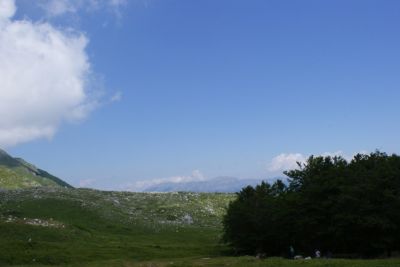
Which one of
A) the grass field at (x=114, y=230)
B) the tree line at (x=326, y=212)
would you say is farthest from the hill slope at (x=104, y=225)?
the tree line at (x=326, y=212)

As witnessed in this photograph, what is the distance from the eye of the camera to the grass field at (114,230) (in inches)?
2608

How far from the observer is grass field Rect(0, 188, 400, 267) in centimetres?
6625

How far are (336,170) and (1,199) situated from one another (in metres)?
102

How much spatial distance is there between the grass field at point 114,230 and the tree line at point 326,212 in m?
7.18

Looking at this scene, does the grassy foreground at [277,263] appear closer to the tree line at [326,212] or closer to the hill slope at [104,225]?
the hill slope at [104,225]

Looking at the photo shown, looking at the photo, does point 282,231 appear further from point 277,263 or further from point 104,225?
point 104,225

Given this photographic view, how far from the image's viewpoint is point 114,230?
118438 millimetres

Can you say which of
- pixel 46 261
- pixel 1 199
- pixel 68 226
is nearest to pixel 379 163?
pixel 46 261

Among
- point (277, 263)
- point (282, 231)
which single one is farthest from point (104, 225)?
point (277, 263)

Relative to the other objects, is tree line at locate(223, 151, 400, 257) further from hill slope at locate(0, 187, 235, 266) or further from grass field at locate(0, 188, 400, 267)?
hill slope at locate(0, 187, 235, 266)

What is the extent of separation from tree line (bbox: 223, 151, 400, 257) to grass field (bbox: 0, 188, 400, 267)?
23.6ft

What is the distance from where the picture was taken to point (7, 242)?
74250 millimetres

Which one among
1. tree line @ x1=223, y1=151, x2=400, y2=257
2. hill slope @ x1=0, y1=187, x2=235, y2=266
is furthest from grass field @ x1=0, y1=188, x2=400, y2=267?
tree line @ x1=223, y1=151, x2=400, y2=257

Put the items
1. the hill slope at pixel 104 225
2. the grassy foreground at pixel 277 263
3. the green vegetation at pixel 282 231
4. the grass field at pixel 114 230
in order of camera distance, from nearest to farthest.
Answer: the grassy foreground at pixel 277 263
the green vegetation at pixel 282 231
the grass field at pixel 114 230
the hill slope at pixel 104 225
